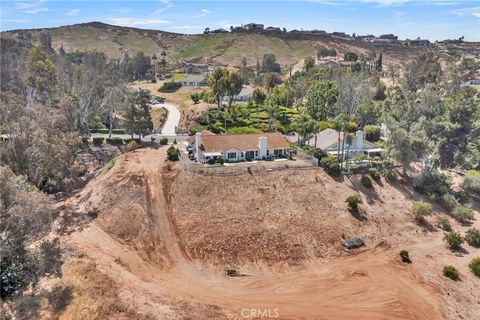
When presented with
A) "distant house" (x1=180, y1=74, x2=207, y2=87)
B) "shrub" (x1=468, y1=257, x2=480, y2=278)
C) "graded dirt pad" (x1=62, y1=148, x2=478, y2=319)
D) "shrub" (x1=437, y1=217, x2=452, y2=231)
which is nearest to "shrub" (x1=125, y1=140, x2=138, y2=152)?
"graded dirt pad" (x1=62, y1=148, x2=478, y2=319)

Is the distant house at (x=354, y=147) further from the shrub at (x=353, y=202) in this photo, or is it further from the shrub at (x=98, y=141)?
the shrub at (x=98, y=141)

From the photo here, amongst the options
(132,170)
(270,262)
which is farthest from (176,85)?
(270,262)

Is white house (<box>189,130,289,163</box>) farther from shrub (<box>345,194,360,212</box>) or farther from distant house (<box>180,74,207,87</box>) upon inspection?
distant house (<box>180,74,207,87</box>)

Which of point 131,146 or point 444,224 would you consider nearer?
point 444,224

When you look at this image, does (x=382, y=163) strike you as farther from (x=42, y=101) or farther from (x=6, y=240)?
(x=42, y=101)

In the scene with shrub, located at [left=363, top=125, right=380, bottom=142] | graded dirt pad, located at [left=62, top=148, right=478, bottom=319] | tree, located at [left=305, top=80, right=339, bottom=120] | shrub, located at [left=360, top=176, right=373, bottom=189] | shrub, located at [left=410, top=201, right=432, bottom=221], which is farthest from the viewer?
tree, located at [left=305, top=80, right=339, bottom=120]

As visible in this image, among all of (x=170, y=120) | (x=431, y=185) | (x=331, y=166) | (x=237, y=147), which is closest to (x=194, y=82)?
(x=170, y=120)

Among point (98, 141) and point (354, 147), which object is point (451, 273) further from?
point (98, 141)
